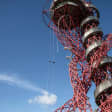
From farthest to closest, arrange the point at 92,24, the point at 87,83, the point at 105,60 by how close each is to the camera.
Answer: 1. the point at 92,24
2. the point at 87,83
3. the point at 105,60

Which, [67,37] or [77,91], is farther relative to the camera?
[67,37]

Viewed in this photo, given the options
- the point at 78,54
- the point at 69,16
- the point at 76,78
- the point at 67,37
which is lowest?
the point at 76,78

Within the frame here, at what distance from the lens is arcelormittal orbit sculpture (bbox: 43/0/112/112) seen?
16.9m

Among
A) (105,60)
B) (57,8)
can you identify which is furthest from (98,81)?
(57,8)

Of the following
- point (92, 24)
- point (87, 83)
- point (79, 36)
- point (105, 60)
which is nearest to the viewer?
point (105, 60)

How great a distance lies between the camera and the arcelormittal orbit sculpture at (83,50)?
55.3 feet

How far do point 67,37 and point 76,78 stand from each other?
6074 mm

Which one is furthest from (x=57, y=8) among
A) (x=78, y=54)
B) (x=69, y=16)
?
(x=78, y=54)

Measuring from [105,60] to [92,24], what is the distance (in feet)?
19.0

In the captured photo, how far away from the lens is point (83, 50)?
21.0 meters

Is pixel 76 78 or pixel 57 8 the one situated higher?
pixel 57 8

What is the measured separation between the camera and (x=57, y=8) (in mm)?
22047

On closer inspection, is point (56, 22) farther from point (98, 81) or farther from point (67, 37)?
point (98, 81)

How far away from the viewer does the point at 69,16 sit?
73.5 feet
